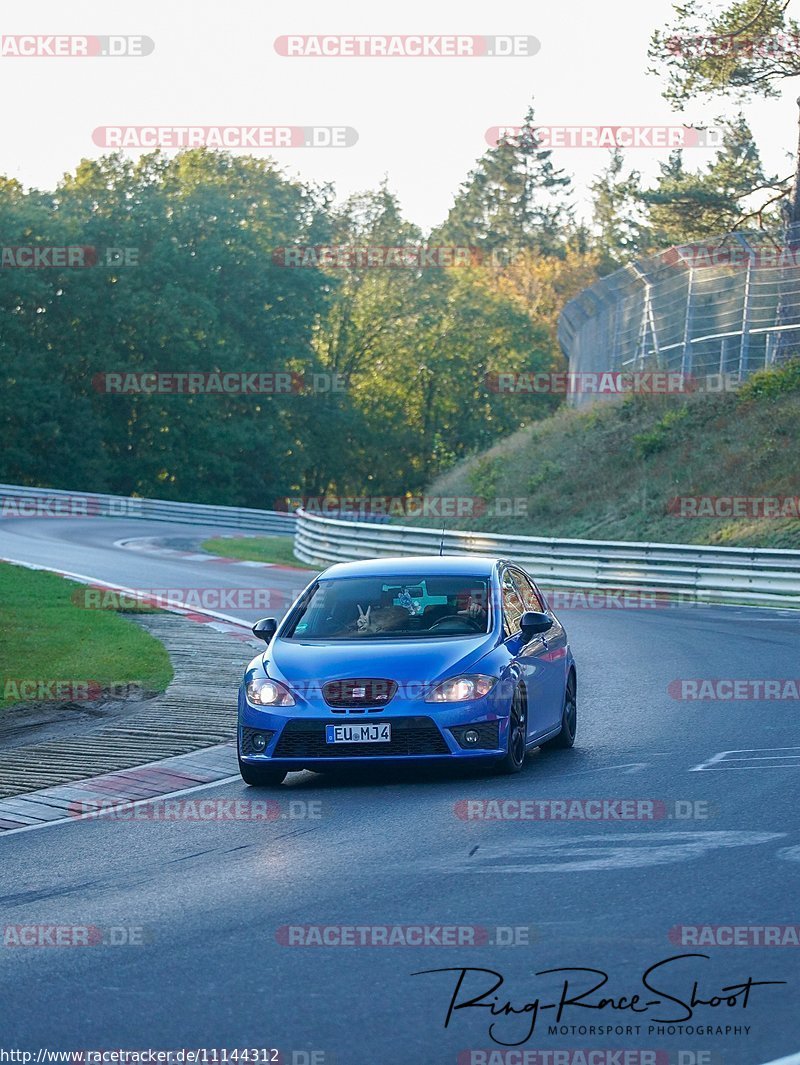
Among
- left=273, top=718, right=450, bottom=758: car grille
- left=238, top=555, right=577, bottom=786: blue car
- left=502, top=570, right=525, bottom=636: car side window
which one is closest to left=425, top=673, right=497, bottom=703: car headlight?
left=238, top=555, right=577, bottom=786: blue car

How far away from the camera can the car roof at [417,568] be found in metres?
12.4

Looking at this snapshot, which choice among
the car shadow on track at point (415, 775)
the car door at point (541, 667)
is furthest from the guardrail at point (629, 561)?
the car shadow on track at point (415, 775)

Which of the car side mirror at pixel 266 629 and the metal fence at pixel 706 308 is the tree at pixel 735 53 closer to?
the metal fence at pixel 706 308

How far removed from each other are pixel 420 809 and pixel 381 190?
111 metres

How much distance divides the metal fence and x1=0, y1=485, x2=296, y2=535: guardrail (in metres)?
14.8

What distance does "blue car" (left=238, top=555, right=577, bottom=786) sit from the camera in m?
10.9

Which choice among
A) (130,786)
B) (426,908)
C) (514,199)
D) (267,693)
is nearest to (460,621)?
(267,693)

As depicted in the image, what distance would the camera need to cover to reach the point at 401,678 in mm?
10922

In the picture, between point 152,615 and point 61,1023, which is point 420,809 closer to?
point 61,1023

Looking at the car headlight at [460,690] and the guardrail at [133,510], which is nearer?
the car headlight at [460,690]

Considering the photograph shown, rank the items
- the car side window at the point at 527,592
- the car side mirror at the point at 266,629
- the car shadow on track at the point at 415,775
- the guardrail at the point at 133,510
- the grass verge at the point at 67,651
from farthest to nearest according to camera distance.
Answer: the guardrail at the point at 133,510 → the grass verge at the point at 67,651 → the car side window at the point at 527,592 → the car side mirror at the point at 266,629 → the car shadow on track at the point at 415,775

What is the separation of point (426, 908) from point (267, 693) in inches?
156

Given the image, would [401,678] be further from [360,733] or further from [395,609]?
[395,609]

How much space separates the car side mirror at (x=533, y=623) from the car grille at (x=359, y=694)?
136 centimetres
